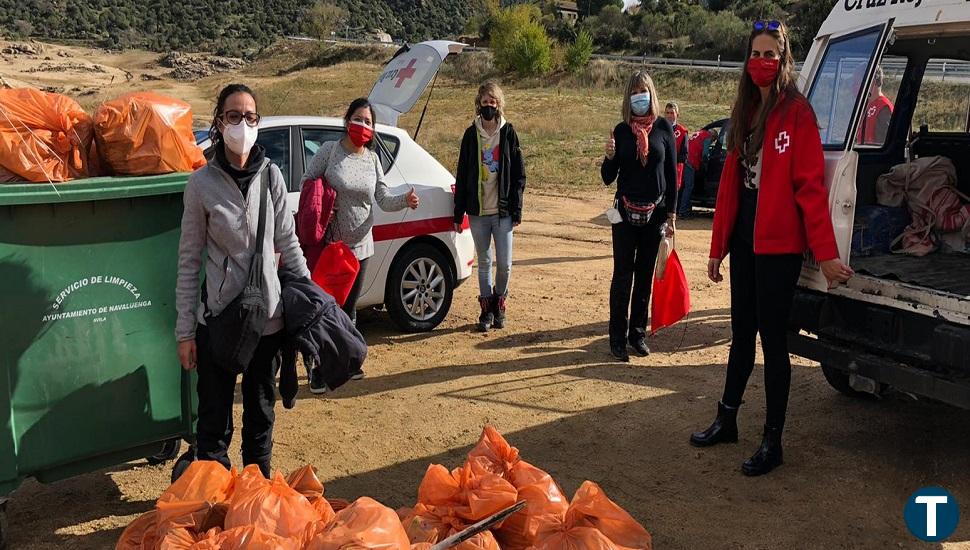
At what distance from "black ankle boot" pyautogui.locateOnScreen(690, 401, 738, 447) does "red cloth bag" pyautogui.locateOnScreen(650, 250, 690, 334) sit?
5.24 feet

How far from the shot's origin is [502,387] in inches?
236

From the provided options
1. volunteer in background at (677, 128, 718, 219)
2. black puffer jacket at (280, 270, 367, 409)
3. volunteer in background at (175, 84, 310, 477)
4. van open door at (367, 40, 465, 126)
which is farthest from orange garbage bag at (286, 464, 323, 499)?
volunteer in background at (677, 128, 718, 219)

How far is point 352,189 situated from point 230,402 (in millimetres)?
2109

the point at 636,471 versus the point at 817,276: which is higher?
the point at 817,276

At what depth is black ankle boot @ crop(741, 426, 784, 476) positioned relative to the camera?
4.60 meters

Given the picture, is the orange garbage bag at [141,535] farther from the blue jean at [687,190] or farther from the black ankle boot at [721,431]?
the blue jean at [687,190]

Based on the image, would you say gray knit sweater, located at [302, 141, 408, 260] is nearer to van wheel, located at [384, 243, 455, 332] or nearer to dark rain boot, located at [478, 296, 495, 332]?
van wheel, located at [384, 243, 455, 332]

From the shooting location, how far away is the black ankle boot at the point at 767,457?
460 cm

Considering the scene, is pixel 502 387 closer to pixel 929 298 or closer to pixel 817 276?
pixel 817 276

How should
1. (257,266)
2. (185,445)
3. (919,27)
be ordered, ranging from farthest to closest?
(185,445) → (919,27) → (257,266)

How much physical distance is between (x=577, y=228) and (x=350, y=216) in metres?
7.23

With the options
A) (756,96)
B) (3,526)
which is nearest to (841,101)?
(756,96)

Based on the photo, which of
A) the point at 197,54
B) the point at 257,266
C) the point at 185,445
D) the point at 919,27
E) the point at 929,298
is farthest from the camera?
the point at 197,54

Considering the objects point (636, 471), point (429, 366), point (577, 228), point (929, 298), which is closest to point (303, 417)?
point (429, 366)
